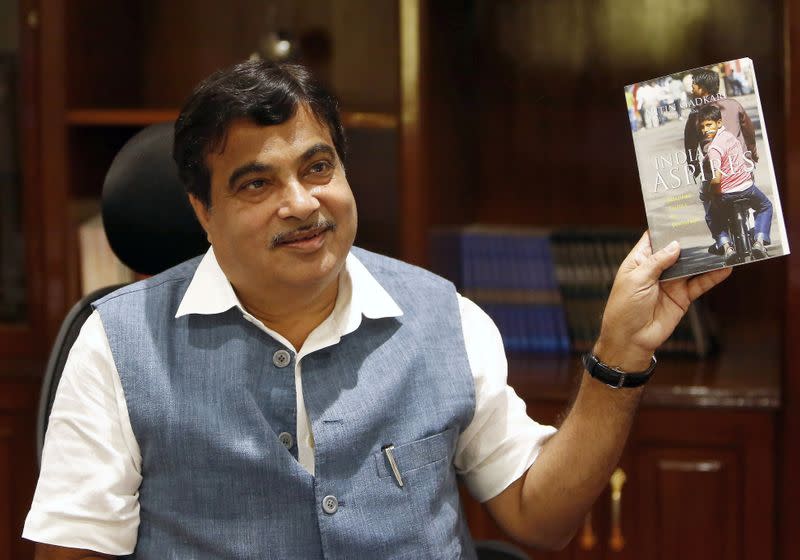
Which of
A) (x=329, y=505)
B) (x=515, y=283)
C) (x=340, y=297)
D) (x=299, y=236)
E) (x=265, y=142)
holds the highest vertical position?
(x=265, y=142)

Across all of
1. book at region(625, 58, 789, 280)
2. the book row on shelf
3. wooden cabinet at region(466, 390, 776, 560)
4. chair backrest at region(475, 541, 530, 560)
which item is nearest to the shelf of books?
the book row on shelf

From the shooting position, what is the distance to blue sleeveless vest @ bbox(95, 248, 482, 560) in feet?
4.84

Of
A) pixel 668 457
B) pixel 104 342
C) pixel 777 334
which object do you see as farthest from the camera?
pixel 777 334

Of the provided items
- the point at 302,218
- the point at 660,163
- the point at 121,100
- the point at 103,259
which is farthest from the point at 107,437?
the point at 121,100

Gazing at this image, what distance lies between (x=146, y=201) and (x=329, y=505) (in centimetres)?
54

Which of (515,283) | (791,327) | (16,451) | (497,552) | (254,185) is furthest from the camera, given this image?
(515,283)

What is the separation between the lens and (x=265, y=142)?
4.78ft

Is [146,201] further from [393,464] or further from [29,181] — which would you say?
[29,181]

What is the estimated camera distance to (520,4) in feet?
9.19

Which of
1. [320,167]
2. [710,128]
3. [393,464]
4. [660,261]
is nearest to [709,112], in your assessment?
[710,128]

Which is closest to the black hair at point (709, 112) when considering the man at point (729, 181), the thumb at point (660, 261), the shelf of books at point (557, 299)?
the man at point (729, 181)

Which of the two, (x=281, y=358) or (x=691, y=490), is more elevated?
(x=281, y=358)

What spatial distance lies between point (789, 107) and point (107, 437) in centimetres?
142

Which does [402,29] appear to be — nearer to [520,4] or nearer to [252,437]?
[520,4]
